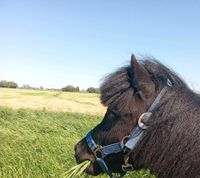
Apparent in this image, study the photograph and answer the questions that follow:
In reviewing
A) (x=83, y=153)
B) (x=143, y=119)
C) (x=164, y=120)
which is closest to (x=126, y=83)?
(x=143, y=119)

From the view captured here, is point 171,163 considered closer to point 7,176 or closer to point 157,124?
point 157,124

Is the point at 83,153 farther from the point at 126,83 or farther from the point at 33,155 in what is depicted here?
the point at 33,155

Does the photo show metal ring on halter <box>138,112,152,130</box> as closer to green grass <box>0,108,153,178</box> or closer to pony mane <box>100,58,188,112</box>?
pony mane <box>100,58,188,112</box>

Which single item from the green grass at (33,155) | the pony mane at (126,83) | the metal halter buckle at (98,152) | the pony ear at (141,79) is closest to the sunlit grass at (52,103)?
the green grass at (33,155)

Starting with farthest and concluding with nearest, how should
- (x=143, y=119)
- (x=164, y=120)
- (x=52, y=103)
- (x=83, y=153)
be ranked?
1. (x=52, y=103)
2. (x=83, y=153)
3. (x=143, y=119)
4. (x=164, y=120)

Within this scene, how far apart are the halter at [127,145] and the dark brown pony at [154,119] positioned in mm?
36

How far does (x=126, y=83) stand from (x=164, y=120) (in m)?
0.50

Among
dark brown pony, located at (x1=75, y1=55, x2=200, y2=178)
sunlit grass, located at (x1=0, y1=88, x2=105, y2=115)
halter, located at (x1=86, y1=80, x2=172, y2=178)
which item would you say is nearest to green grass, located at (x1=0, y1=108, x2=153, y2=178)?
halter, located at (x1=86, y1=80, x2=172, y2=178)

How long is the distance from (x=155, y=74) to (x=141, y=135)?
1.92 feet

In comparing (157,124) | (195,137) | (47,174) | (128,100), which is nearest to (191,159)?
(195,137)

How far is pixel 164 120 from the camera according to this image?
140 inches

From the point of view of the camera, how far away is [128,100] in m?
3.74

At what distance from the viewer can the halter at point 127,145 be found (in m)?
3.67

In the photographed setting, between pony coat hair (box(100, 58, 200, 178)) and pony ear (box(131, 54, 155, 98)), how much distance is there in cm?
1
